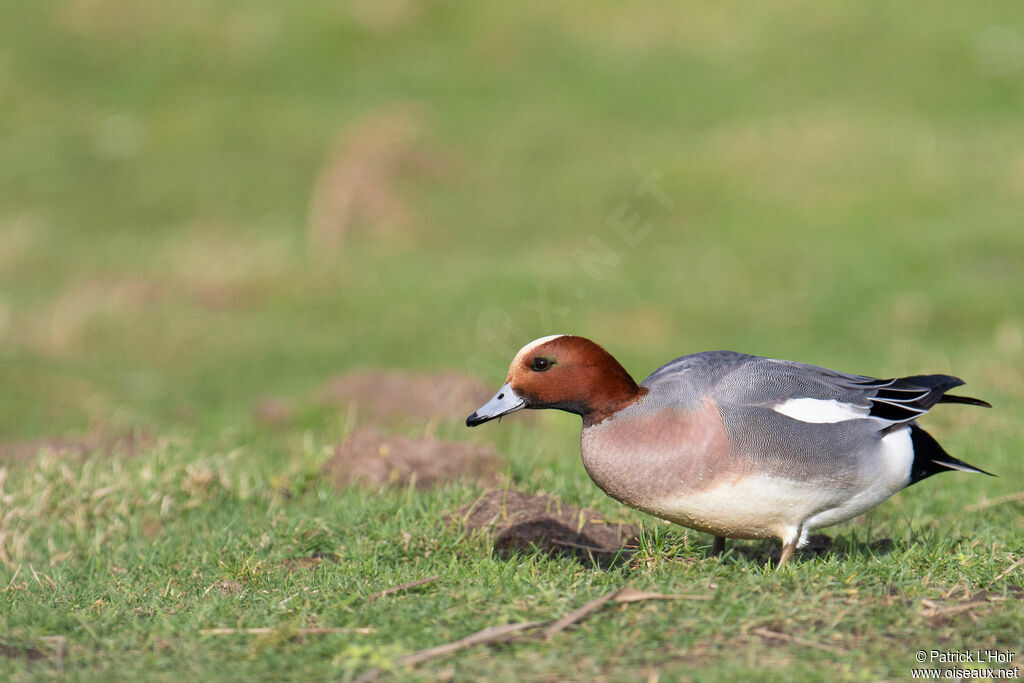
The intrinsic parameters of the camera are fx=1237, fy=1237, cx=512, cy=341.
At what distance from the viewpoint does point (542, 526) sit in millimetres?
4969

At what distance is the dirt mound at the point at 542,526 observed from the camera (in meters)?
4.85

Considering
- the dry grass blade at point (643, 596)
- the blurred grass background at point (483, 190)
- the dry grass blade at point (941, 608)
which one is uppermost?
the blurred grass background at point (483, 190)

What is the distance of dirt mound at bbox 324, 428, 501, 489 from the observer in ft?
19.1

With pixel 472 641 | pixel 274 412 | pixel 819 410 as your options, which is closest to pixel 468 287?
pixel 274 412

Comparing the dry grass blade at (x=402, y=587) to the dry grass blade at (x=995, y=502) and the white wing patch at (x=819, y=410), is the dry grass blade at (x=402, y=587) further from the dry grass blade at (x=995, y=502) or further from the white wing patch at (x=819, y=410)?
the dry grass blade at (x=995, y=502)

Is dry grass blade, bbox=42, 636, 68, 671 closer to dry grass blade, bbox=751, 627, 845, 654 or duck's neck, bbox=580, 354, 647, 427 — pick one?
duck's neck, bbox=580, 354, 647, 427

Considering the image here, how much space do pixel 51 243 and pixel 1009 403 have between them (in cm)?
988

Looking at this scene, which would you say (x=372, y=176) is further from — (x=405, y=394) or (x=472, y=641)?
(x=472, y=641)

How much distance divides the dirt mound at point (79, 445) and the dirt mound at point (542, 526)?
243cm

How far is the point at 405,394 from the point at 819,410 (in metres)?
4.34

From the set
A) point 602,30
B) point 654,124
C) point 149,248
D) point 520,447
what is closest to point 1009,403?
point 520,447

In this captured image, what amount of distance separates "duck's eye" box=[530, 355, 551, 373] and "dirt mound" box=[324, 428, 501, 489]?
1.45 meters

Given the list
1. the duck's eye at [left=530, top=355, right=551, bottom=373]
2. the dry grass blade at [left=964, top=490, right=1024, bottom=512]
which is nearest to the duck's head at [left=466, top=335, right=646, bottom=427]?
the duck's eye at [left=530, top=355, right=551, bottom=373]

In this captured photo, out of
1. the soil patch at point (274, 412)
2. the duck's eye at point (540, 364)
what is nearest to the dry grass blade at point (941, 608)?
the duck's eye at point (540, 364)
